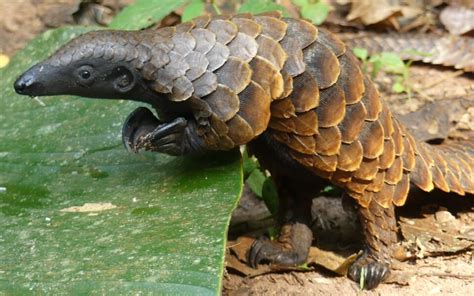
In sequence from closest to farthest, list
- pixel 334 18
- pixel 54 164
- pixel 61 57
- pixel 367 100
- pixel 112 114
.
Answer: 1. pixel 61 57
2. pixel 367 100
3. pixel 54 164
4. pixel 112 114
5. pixel 334 18

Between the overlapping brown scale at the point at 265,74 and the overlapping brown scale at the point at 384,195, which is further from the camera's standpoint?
the overlapping brown scale at the point at 384,195

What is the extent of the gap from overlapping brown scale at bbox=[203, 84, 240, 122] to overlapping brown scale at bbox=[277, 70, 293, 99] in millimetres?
143

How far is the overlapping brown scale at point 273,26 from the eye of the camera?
84.0 inches

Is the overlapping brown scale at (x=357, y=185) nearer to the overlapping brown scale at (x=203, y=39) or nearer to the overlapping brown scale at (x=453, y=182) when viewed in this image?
the overlapping brown scale at (x=453, y=182)

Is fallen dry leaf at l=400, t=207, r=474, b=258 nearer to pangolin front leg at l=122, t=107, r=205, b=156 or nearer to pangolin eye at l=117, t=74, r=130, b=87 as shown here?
pangolin front leg at l=122, t=107, r=205, b=156

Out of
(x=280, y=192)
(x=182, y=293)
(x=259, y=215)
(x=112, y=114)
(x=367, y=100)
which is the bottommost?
(x=259, y=215)

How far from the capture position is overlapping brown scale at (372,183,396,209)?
2.43 m

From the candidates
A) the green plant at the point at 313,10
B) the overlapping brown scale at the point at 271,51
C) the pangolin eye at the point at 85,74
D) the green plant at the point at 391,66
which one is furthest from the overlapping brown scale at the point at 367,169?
the green plant at the point at 313,10

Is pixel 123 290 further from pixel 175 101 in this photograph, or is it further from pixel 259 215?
pixel 259 215

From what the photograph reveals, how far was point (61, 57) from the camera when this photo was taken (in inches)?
81.3

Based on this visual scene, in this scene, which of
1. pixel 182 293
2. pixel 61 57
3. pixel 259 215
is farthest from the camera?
pixel 259 215

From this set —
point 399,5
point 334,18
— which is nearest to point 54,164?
point 334,18

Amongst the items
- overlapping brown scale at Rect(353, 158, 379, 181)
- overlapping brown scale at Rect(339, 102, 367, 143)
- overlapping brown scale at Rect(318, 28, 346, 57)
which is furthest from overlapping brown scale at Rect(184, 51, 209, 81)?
overlapping brown scale at Rect(353, 158, 379, 181)

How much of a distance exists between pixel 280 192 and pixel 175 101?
0.79 meters
